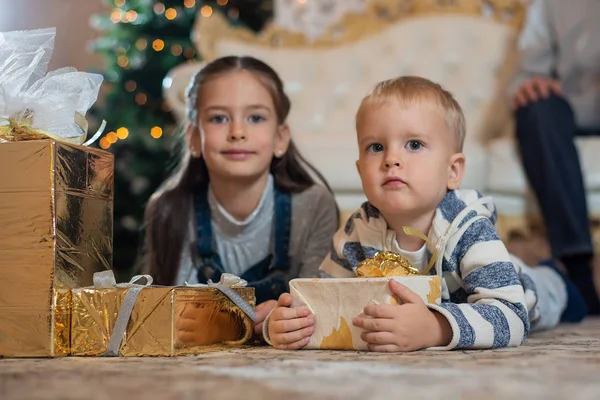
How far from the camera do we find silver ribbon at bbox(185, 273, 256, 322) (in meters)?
1.27

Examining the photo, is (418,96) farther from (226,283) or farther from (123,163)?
(123,163)

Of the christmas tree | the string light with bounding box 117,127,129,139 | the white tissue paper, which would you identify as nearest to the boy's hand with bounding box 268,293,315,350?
the white tissue paper

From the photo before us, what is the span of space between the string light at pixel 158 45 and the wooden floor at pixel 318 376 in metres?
2.50

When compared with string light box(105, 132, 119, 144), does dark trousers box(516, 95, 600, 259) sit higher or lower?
lower

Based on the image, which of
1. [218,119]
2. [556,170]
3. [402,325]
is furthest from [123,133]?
[402,325]

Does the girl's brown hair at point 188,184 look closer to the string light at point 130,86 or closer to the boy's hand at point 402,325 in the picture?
the boy's hand at point 402,325

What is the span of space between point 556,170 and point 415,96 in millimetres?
1271

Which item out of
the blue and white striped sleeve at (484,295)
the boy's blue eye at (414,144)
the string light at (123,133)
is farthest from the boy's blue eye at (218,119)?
the string light at (123,133)

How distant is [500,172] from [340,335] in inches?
59.7

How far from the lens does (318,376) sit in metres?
0.89

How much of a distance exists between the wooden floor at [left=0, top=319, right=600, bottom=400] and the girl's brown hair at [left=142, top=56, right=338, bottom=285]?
0.68 meters

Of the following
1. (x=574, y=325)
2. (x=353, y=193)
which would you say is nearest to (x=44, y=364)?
(x=574, y=325)

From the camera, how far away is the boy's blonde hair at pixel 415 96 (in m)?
1.31

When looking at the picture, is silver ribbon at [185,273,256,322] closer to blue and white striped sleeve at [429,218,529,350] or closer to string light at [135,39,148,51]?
blue and white striped sleeve at [429,218,529,350]
